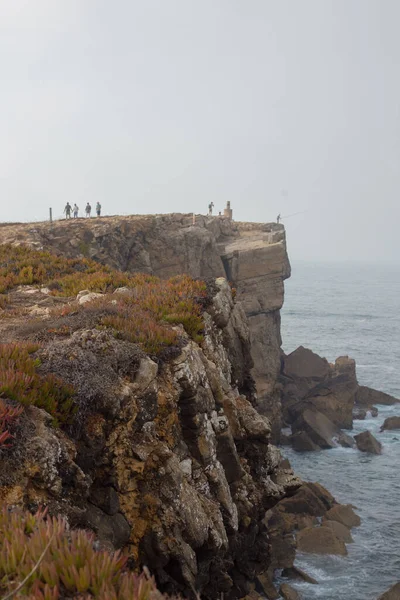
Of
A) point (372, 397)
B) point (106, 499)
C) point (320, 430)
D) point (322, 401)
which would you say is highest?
point (106, 499)

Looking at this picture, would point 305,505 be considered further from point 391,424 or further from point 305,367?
point 305,367

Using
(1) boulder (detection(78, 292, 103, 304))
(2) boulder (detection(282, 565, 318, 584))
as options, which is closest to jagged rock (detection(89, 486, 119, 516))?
(1) boulder (detection(78, 292, 103, 304))

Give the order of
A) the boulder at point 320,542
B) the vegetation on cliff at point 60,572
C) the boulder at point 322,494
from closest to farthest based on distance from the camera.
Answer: the vegetation on cliff at point 60,572 → the boulder at point 320,542 → the boulder at point 322,494

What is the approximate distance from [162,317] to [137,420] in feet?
13.8

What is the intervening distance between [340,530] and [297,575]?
4.72 metres

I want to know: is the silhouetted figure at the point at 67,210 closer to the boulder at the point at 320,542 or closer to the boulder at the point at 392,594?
the boulder at the point at 320,542

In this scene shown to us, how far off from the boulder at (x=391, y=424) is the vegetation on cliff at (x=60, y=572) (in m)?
44.4

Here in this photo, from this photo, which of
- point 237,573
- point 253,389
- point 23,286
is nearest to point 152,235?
point 23,286

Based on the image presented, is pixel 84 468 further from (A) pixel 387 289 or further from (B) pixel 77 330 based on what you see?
(A) pixel 387 289

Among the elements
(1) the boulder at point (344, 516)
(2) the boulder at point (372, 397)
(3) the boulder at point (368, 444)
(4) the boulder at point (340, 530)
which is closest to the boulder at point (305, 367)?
(2) the boulder at point (372, 397)

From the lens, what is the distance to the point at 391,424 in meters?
44.7

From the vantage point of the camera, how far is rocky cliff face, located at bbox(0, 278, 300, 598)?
7.41 meters

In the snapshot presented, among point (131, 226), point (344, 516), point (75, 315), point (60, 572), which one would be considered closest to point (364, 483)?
point (344, 516)

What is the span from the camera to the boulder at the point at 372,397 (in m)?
51.2
